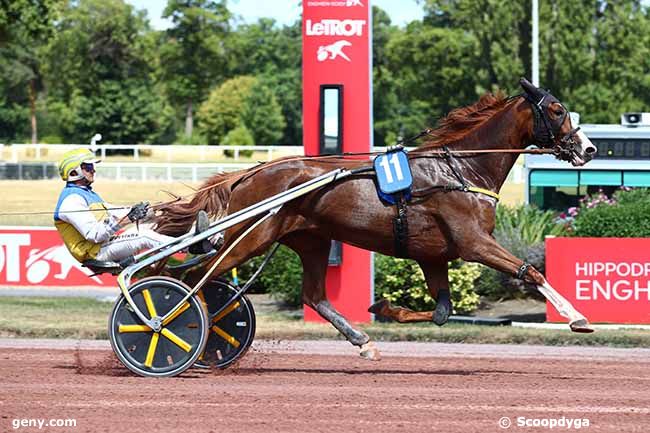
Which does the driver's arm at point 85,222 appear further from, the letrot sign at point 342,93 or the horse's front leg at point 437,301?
the letrot sign at point 342,93

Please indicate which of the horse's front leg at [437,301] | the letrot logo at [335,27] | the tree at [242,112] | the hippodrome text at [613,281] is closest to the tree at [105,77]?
the tree at [242,112]

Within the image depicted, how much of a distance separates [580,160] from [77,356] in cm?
469

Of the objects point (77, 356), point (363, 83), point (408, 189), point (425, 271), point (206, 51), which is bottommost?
point (77, 356)

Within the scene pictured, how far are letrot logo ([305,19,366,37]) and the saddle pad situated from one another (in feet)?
16.1

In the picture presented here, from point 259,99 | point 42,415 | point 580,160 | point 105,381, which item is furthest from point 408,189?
point 259,99

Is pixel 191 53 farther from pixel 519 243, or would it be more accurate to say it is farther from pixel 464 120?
pixel 464 120

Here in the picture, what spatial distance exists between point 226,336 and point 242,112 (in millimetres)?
46942

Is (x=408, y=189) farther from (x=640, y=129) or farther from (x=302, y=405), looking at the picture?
(x=640, y=129)

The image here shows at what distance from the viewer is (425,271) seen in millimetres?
8961

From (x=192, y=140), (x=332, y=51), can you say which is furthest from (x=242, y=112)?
(x=332, y=51)

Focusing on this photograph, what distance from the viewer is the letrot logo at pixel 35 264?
16844 mm

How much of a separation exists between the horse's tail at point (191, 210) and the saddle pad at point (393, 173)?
1257mm

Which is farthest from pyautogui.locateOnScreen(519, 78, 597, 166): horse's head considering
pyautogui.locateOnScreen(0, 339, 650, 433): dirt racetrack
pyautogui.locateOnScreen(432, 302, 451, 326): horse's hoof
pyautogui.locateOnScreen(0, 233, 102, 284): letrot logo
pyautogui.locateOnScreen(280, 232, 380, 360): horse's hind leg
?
pyautogui.locateOnScreen(0, 233, 102, 284): letrot logo

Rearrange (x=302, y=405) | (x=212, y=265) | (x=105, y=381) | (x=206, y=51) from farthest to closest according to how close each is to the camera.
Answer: (x=206, y=51)
(x=212, y=265)
(x=105, y=381)
(x=302, y=405)
